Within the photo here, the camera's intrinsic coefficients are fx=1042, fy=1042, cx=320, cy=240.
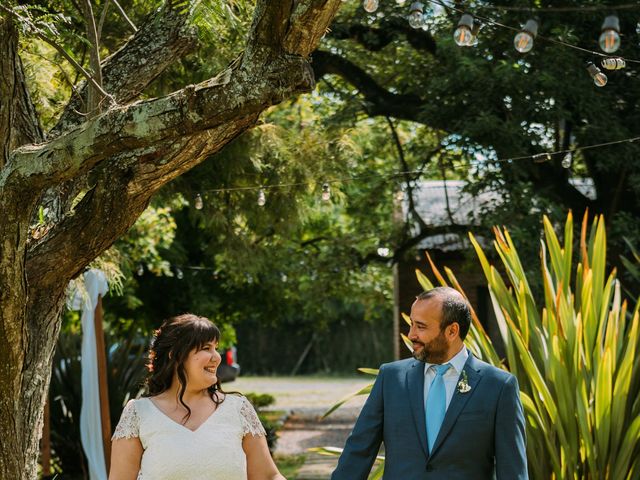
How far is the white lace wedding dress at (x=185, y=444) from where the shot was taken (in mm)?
3951

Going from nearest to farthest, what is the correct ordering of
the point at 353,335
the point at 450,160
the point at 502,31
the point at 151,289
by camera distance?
the point at 502,31, the point at 450,160, the point at 151,289, the point at 353,335

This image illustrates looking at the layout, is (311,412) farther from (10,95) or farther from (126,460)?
(126,460)

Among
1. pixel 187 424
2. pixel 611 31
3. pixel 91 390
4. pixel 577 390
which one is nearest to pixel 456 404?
Answer: pixel 187 424

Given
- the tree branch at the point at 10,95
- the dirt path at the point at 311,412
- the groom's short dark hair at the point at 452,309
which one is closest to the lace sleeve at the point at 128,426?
the groom's short dark hair at the point at 452,309

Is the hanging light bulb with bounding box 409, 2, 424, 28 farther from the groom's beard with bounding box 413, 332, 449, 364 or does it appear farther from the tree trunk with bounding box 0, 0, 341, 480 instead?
the groom's beard with bounding box 413, 332, 449, 364

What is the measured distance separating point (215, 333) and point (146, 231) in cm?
1051

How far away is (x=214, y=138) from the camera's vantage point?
5199 mm

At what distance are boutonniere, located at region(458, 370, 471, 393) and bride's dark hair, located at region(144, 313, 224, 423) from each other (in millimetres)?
978

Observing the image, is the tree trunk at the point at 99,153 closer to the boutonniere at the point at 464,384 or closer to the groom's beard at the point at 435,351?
the groom's beard at the point at 435,351

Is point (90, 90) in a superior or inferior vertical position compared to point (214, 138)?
superior

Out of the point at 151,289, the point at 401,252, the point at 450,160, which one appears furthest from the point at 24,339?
the point at 151,289

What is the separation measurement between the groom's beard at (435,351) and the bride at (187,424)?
2.44 feet

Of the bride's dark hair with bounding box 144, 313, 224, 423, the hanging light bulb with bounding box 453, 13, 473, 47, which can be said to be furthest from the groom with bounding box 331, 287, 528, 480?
the hanging light bulb with bounding box 453, 13, 473, 47

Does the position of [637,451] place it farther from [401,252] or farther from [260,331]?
[260,331]
